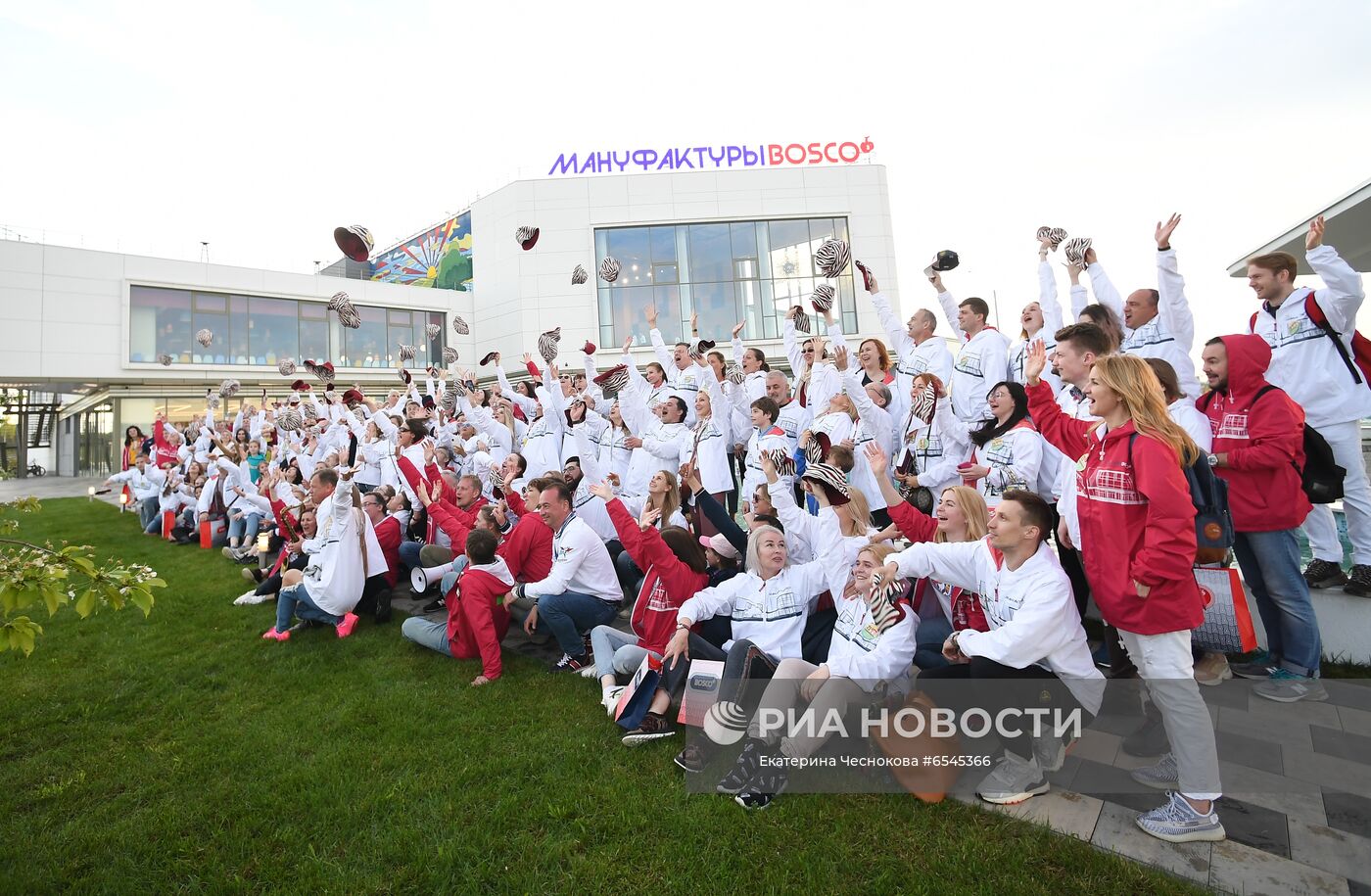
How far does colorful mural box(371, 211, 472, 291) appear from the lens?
32750mm

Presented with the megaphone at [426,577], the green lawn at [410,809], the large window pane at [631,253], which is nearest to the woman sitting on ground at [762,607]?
the green lawn at [410,809]

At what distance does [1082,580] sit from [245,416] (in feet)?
61.7

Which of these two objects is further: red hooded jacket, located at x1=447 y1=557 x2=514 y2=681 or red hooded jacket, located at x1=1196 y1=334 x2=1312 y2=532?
red hooded jacket, located at x1=447 y1=557 x2=514 y2=681

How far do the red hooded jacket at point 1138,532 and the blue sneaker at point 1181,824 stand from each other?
73 cm

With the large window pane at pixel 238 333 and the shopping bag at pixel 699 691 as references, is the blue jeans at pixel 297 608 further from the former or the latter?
the large window pane at pixel 238 333

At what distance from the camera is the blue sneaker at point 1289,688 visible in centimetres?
379

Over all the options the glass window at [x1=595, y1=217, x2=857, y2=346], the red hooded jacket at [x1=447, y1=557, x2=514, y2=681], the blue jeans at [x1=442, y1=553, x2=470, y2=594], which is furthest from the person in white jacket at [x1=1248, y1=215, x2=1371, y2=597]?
the glass window at [x1=595, y1=217, x2=857, y2=346]

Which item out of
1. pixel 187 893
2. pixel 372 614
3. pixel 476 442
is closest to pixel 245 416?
pixel 476 442

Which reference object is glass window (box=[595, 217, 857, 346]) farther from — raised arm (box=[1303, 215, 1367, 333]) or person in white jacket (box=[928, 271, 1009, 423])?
raised arm (box=[1303, 215, 1367, 333])

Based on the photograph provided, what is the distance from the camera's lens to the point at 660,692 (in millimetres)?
4168

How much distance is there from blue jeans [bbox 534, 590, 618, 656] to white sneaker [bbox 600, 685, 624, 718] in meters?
0.82

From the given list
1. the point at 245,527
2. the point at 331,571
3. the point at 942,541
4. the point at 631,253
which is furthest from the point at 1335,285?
the point at 631,253

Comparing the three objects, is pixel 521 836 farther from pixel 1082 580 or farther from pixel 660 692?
pixel 1082 580

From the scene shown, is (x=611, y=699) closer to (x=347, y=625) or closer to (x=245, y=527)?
(x=347, y=625)
